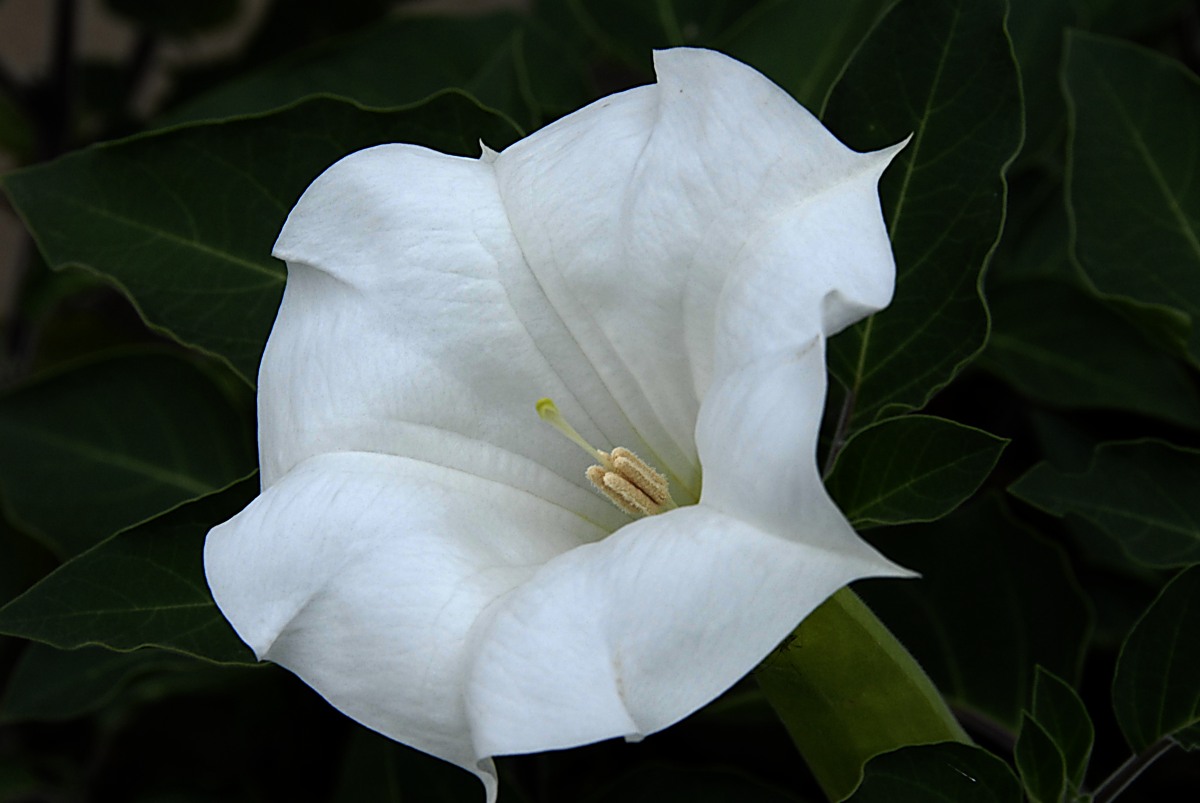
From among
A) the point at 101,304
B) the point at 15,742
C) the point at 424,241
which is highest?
the point at 424,241

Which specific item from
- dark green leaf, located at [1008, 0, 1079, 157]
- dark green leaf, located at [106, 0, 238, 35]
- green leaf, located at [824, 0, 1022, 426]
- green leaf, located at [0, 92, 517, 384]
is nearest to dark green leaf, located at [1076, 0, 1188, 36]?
dark green leaf, located at [1008, 0, 1079, 157]

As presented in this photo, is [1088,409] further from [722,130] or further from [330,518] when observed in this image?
[330,518]

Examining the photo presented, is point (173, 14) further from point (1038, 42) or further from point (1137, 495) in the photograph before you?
point (1137, 495)

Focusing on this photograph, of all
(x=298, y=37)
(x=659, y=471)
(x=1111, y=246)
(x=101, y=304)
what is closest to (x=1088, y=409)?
(x=1111, y=246)

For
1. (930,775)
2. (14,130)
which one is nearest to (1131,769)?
(930,775)

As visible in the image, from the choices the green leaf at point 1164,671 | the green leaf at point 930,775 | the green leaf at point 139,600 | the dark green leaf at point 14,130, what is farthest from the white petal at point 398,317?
the dark green leaf at point 14,130

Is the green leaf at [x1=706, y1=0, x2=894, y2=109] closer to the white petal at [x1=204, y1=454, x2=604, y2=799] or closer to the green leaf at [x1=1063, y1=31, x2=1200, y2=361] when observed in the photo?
the green leaf at [x1=1063, y1=31, x2=1200, y2=361]

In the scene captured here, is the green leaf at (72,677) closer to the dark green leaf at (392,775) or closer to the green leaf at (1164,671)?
the dark green leaf at (392,775)
